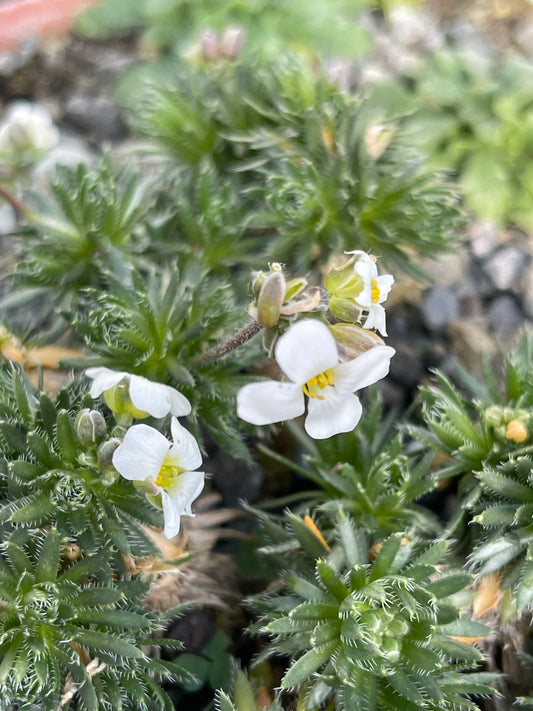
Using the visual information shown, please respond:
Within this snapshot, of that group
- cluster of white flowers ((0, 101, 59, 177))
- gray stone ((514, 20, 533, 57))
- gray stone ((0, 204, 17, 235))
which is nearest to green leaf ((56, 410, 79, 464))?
gray stone ((0, 204, 17, 235))

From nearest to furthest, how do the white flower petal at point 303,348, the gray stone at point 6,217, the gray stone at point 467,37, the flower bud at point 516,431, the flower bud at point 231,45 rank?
the white flower petal at point 303,348 → the flower bud at point 516,431 → the gray stone at point 6,217 → the flower bud at point 231,45 → the gray stone at point 467,37

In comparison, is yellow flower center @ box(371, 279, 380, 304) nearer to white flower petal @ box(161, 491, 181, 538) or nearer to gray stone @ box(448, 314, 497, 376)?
white flower petal @ box(161, 491, 181, 538)

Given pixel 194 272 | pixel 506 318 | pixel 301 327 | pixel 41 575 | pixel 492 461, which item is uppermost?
pixel 301 327

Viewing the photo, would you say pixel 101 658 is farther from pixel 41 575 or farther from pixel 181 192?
pixel 181 192

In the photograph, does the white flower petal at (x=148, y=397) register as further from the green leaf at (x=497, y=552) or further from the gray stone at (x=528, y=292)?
the gray stone at (x=528, y=292)

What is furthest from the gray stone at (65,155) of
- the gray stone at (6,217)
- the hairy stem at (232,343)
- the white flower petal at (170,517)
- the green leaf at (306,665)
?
the green leaf at (306,665)

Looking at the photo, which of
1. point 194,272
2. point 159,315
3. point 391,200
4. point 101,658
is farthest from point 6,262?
point 101,658
